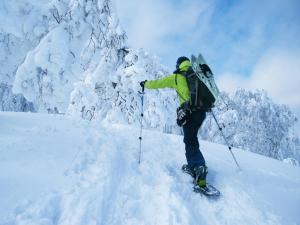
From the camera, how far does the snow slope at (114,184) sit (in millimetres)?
2992

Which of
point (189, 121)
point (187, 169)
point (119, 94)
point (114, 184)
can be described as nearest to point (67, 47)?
point (119, 94)

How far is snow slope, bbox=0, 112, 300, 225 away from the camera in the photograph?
2.99m

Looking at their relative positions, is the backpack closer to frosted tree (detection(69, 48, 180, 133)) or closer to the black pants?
the black pants

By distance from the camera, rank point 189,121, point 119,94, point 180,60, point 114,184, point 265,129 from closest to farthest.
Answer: point 114,184, point 189,121, point 180,60, point 119,94, point 265,129

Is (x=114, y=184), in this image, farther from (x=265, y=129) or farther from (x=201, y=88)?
(x=265, y=129)

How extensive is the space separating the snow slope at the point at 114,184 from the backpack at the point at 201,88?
1.19 metres

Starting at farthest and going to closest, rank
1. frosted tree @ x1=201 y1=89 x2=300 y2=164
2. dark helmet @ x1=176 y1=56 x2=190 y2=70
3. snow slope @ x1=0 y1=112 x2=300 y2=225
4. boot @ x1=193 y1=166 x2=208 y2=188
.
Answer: frosted tree @ x1=201 y1=89 x2=300 y2=164, dark helmet @ x1=176 y1=56 x2=190 y2=70, boot @ x1=193 y1=166 x2=208 y2=188, snow slope @ x1=0 y1=112 x2=300 y2=225

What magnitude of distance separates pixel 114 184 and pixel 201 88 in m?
2.01

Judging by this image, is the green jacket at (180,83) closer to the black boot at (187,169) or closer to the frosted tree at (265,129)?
the black boot at (187,169)

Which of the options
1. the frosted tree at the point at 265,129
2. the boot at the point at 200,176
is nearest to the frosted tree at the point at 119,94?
the frosted tree at the point at 265,129

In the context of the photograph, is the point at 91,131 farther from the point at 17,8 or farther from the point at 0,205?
the point at 17,8

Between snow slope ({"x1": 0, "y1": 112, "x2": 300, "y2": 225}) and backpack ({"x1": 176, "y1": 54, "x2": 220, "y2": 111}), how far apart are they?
119cm

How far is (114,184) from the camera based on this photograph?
3830mm

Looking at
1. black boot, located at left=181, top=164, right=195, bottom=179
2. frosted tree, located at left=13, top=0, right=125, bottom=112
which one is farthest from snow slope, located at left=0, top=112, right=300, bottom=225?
frosted tree, located at left=13, top=0, right=125, bottom=112
